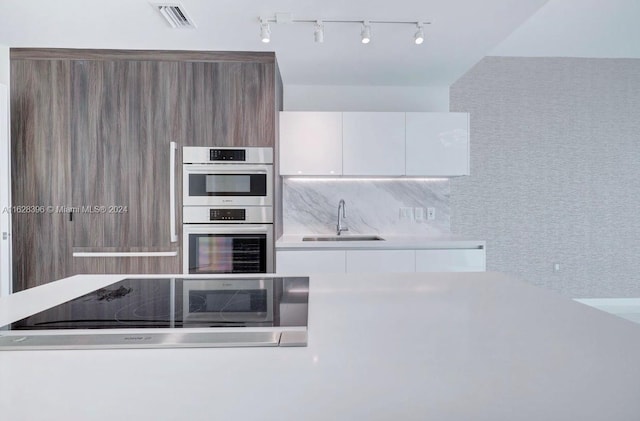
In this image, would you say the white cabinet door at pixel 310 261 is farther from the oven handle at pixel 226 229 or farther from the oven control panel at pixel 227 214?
the oven control panel at pixel 227 214

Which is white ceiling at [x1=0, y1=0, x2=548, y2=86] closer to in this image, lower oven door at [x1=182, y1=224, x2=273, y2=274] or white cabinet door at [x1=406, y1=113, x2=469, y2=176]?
white cabinet door at [x1=406, y1=113, x2=469, y2=176]

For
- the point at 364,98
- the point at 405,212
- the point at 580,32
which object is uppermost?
the point at 580,32

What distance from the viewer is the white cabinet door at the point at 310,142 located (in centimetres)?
330

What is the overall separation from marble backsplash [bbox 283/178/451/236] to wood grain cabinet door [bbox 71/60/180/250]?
117 centimetres

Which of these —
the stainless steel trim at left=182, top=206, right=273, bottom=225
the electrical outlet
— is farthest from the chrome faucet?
the stainless steel trim at left=182, top=206, right=273, bottom=225

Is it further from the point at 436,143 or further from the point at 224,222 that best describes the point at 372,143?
the point at 224,222

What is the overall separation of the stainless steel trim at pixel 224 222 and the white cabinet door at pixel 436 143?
1270 millimetres

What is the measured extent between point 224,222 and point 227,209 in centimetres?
10

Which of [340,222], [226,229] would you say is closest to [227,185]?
[226,229]

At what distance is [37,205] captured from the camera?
9.89 ft

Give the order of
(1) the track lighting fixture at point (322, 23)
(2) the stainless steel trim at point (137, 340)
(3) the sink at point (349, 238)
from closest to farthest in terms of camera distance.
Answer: (2) the stainless steel trim at point (137, 340)
(1) the track lighting fixture at point (322, 23)
(3) the sink at point (349, 238)

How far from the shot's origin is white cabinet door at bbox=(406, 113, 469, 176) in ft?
11.0

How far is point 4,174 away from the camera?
285 cm

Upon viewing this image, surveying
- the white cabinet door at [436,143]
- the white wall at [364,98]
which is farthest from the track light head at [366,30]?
the white wall at [364,98]
